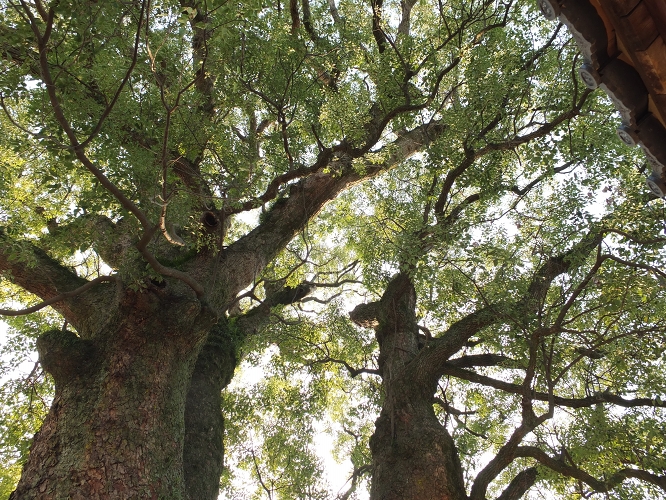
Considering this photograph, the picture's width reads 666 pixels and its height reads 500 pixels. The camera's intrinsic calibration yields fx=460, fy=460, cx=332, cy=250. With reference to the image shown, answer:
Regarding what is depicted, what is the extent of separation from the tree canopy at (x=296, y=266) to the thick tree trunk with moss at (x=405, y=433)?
3 cm

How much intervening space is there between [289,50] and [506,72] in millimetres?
3373

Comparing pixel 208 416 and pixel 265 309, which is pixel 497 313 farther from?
pixel 265 309

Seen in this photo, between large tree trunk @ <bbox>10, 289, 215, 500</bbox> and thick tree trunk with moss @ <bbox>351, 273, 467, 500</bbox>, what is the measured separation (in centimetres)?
265

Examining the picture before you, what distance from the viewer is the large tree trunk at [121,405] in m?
4.34

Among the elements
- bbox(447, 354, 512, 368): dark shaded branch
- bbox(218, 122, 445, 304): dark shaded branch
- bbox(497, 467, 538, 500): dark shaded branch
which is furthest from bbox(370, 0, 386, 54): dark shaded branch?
bbox(497, 467, 538, 500): dark shaded branch

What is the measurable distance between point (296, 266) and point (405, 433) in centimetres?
286

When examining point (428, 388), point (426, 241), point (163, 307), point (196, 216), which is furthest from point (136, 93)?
point (428, 388)

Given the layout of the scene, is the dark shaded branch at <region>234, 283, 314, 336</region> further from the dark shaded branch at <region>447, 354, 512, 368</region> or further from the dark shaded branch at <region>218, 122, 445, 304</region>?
the dark shaded branch at <region>447, 354, 512, 368</region>

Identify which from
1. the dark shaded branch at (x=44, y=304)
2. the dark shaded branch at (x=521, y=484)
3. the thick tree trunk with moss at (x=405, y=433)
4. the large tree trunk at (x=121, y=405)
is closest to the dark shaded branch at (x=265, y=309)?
the thick tree trunk with moss at (x=405, y=433)

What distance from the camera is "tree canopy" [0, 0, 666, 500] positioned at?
190 inches

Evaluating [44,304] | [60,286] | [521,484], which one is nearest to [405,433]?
[521,484]

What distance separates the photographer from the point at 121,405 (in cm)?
480

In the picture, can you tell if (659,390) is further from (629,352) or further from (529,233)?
(529,233)

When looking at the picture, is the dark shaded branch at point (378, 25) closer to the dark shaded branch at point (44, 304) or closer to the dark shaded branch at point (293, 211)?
the dark shaded branch at point (293, 211)
